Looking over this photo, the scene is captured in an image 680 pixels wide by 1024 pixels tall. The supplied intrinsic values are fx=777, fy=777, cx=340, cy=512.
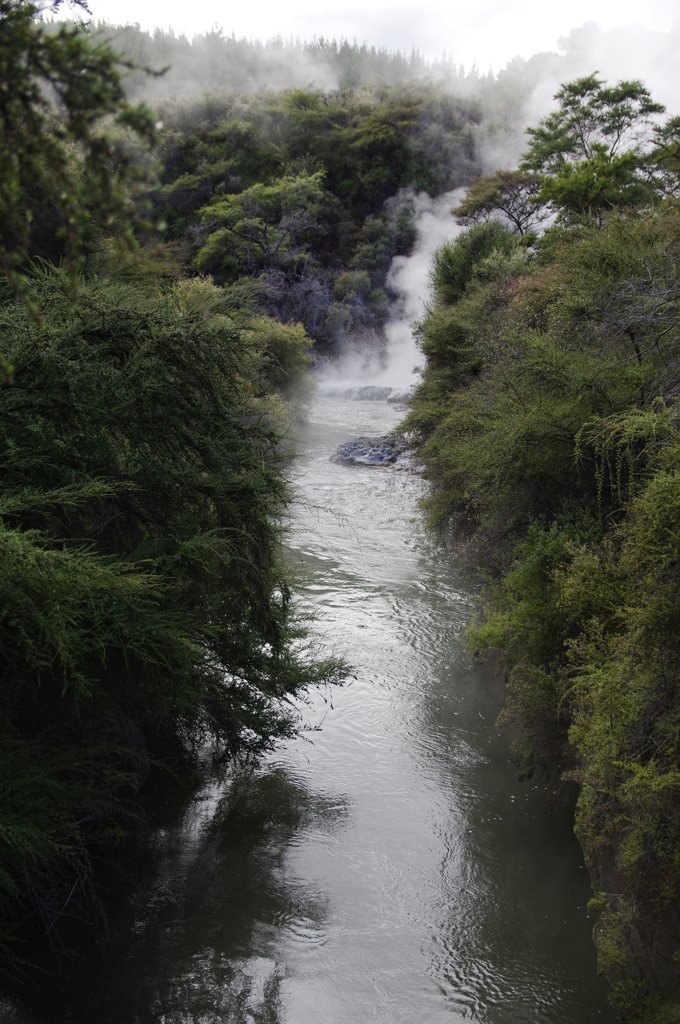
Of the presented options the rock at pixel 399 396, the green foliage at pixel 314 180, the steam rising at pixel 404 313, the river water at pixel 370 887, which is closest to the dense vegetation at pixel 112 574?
Answer: the river water at pixel 370 887

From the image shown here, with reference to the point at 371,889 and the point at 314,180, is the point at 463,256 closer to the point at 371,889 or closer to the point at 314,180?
the point at 371,889

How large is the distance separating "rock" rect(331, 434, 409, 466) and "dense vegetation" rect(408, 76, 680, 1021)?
4906mm

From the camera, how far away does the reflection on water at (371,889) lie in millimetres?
5961

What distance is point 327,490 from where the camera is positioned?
70.0 ft

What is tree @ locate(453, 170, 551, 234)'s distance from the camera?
3070cm

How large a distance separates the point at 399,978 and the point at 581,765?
8.49ft

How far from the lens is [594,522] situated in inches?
360

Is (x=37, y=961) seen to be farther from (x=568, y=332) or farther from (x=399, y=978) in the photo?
(x=568, y=332)

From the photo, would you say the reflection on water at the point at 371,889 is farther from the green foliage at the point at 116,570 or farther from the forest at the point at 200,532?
the green foliage at the point at 116,570

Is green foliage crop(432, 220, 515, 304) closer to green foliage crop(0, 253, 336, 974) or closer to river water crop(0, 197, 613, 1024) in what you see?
river water crop(0, 197, 613, 1024)

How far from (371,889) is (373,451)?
61.5 ft

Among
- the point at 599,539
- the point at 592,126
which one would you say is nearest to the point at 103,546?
the point at 599,539

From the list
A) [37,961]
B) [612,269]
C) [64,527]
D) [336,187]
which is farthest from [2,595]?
[336,187]

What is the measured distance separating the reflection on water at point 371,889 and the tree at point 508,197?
979 inches
